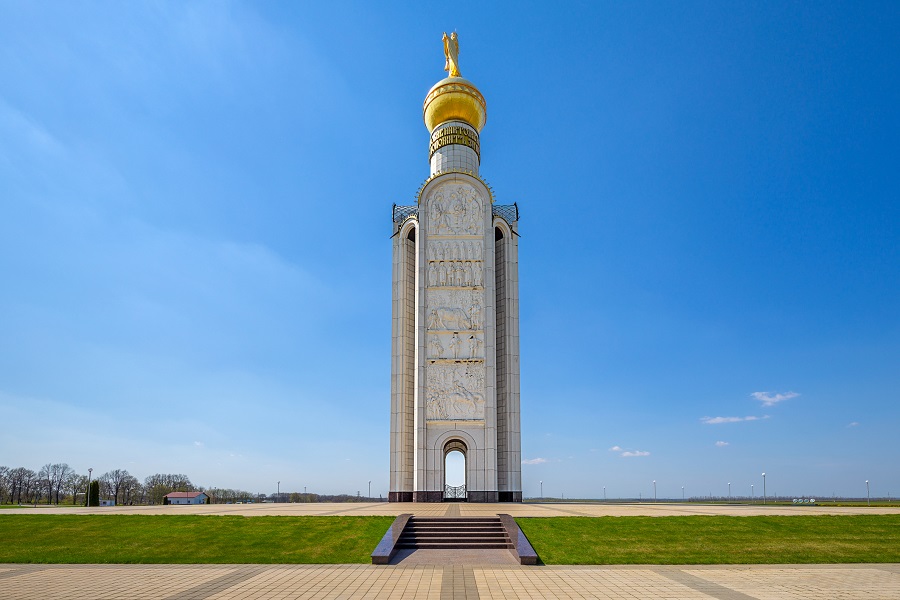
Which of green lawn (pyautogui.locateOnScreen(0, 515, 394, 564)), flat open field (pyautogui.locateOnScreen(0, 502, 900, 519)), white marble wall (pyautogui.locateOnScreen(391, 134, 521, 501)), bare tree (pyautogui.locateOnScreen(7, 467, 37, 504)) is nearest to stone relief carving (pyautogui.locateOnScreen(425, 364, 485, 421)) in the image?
white marble wall (pyautogui.locateOnScreen(391, 134, 521, 501))

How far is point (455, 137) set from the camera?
37.4m

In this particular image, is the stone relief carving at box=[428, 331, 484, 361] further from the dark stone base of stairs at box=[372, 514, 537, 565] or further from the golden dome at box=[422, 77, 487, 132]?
the dark stone base of stairs at box=[372, 514, 537, 565]

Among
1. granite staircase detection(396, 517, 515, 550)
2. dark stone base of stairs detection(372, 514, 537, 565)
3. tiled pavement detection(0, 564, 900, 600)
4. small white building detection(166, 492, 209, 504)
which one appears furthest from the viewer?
small white building detection(166, 492, 209, 504)

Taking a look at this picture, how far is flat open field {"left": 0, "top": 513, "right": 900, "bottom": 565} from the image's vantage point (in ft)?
45.6

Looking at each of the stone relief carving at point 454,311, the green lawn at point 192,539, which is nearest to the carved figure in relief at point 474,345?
the stone relief carving at point 454,311

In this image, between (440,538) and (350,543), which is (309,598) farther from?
(440,538)

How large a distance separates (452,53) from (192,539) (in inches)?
1344

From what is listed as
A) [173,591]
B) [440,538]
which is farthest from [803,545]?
[173,591]

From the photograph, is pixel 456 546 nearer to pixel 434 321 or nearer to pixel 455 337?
pixel 455 337

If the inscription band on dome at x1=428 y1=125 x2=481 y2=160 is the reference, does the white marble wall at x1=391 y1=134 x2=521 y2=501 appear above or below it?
below

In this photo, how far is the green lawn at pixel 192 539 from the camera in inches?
550

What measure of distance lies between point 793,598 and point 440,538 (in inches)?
339

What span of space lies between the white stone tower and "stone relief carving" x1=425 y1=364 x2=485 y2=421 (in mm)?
54

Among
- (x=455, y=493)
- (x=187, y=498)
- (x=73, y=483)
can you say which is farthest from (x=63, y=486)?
(x=455, y=493)
